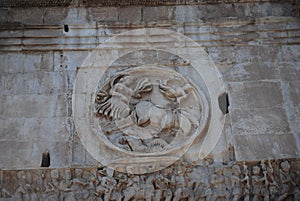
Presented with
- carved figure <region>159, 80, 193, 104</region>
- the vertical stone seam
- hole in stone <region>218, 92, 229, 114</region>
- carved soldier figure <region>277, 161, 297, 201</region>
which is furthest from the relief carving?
carved figure <region>159, 80, 193, 104</region>

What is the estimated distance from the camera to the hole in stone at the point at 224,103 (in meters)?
9.30

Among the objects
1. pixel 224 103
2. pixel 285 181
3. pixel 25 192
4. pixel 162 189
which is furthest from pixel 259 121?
pixel 25 192

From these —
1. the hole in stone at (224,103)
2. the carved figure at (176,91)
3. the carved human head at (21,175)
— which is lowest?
the carved human head at (21,175)

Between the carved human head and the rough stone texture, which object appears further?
the rough stone texture

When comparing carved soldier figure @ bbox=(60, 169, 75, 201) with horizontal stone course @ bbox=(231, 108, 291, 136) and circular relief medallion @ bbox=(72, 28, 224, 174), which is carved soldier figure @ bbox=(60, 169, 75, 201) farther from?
horizontal stone course @ bbox=(231, 108, 291, 136)

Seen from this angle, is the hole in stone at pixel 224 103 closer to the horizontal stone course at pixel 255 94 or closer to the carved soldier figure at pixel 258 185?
the horizontal stone course at pixel 255 94

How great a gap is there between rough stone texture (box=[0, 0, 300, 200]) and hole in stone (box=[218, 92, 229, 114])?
95mm

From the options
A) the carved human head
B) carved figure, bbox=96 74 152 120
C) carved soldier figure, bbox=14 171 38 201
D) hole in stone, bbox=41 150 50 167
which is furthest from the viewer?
carved figure, bbox=96 74 152 120

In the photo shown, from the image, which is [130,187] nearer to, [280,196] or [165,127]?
[165,127]

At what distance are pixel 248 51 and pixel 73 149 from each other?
3.37 meters

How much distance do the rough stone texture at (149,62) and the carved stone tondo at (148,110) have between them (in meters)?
0.32

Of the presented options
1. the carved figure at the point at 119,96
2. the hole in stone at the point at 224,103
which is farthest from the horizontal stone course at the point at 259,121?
the carved figure at the point at 119,96

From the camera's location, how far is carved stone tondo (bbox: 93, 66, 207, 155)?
29.7 ft

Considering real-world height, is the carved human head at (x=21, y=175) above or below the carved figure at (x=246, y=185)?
above
